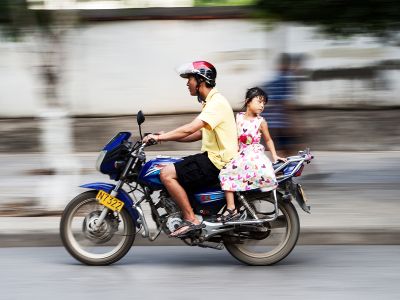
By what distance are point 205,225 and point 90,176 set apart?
4.46 metres

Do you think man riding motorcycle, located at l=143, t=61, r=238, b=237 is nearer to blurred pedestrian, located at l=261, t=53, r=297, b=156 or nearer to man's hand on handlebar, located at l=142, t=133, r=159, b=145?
man's hand on handlebar, located at l=142, t=133, r=159, b=145

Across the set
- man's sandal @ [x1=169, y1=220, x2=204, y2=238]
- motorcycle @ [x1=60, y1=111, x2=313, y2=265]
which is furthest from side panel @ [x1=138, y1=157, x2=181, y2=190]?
man's sandal @ [x1=169, y1=220, x2=204, y2=238]

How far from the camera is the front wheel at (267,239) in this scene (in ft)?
22.8

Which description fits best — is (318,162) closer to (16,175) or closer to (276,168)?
(16,175)

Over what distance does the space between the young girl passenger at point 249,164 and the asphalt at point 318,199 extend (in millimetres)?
1214

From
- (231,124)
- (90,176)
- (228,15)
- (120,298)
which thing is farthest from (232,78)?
(120,298)

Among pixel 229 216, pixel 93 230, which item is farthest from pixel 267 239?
pixel 93 230

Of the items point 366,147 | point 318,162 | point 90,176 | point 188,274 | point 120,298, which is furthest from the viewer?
point 366,147

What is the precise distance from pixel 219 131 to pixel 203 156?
0.86 ft

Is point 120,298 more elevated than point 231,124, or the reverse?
point 231,124

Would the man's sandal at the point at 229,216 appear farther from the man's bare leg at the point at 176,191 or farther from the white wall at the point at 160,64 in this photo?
the white wall at the point at 160,64

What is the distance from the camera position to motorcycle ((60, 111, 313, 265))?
6836mm

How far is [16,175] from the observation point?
37.1 feet

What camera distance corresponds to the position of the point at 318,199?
9.38 meters
